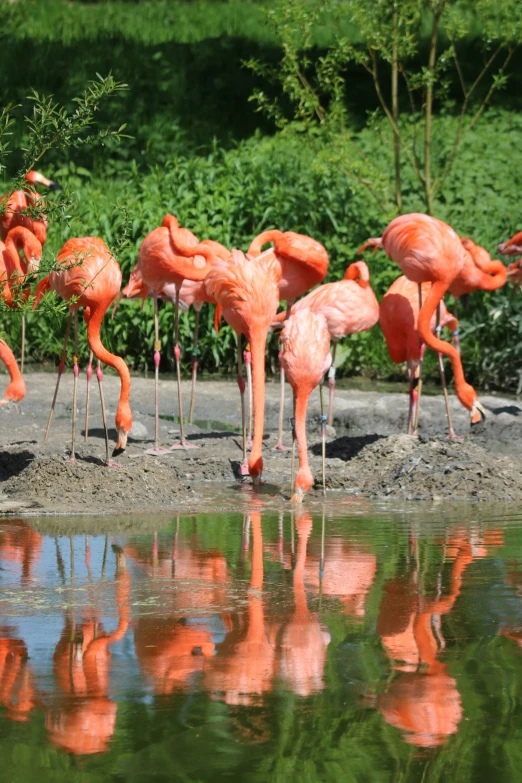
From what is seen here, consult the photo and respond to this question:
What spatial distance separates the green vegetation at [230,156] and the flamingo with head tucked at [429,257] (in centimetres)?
210

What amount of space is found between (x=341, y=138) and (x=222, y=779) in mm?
10608

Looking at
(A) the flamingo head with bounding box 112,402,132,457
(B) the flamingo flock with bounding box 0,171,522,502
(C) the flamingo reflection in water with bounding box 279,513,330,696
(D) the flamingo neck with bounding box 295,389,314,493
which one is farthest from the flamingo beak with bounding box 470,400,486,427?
(C) the flamingo reflection in water with bounding box 279,513,330,696

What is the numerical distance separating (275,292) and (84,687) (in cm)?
443

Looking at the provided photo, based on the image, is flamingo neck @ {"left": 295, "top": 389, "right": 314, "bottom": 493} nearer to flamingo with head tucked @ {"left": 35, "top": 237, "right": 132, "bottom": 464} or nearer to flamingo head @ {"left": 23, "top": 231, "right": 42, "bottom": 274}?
flamingo with head tucked @ {"left": 35, "top": 237, "right": 132, "bottom": 464}

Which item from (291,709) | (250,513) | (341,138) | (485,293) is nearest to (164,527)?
(250,513)

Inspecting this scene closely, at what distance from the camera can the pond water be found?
2.71m

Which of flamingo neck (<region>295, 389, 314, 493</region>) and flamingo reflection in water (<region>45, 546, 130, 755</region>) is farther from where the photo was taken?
flamingo neck (<region>295, 389, 314, 493</region>)

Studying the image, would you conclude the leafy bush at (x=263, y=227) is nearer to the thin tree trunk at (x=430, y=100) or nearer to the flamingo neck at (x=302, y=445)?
the thin tree trunk at (x=430, y=100)

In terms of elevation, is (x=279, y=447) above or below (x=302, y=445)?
below

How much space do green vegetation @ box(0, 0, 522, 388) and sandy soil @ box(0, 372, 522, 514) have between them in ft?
4.39

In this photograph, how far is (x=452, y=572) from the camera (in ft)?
14.9

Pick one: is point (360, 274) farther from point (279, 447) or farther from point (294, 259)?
point (279, 447)

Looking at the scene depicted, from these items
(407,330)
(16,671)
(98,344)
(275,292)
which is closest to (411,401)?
(407,330)

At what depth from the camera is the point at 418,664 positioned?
3381 mm
